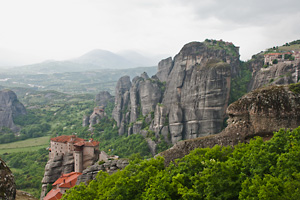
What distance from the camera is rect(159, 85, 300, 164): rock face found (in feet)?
58.5

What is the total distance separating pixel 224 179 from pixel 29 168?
66422mm

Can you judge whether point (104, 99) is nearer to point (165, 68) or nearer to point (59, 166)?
point (165, 68)

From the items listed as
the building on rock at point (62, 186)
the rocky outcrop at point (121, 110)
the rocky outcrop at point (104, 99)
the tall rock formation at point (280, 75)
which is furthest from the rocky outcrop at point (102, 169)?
the rocky outcrop at point (104, 99)

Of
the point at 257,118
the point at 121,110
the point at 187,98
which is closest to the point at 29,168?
the point at 121,110

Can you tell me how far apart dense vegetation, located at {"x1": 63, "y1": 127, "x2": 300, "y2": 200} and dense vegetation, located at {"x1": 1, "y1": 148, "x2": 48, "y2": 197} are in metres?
41.3

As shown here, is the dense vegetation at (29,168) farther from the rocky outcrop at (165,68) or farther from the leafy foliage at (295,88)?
the rocky outcrop at (165,68)

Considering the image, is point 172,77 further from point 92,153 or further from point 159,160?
point 159,160

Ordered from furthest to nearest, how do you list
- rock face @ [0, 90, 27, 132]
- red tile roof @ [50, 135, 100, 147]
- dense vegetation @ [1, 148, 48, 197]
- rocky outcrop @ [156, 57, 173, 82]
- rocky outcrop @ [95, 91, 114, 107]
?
1. rocky outcrop @ [95, 91, 114, 107]
2. rock face @ [0, 90, 27, 132]
3. rocky outcrop @ [156, 57, 173, 82]
4. dense vegetation @ [1, 148, 48, 197]
5. red tile roof @ [50, 135, 100, 147]

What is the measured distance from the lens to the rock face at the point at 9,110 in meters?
109

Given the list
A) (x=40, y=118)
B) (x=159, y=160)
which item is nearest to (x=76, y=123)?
(x=40, y=118)

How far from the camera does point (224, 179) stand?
11273 mm

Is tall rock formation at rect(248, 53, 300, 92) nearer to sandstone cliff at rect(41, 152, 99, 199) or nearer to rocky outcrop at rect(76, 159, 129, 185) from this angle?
rocky outcrop at rect(76, 159, 129, 185)

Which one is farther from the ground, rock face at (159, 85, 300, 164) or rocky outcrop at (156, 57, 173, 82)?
rocky outcrop at (156, 57, 173, 82)

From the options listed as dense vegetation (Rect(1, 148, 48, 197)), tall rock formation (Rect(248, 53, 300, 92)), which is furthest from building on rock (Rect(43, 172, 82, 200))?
tall rock formation (Rect(248, 53, 300, 92))
